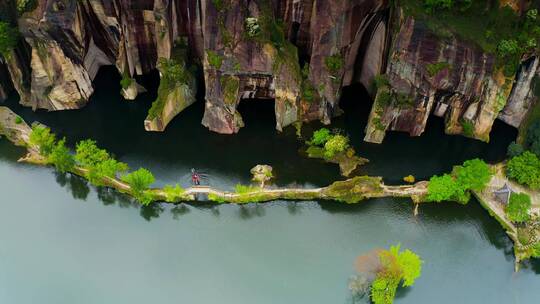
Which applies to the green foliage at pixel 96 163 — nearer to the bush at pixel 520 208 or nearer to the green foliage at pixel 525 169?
the bush at pixel 520 208

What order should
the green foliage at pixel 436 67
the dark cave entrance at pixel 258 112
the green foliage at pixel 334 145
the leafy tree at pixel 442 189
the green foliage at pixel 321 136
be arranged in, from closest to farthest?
the leafy tree at pixel 442 189 < the green foliage at pixel 436 67 < the green foliage at pixel 334 145 < the green foliage at pixel 321 136 < the dark cave entrance at pixel 258 112

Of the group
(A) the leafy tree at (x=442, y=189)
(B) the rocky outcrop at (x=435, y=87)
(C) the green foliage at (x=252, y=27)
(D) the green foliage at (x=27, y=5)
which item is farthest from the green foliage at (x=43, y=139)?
(A) the leafy tree at (x=442, y=189)

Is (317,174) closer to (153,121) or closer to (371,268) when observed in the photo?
(371,268)

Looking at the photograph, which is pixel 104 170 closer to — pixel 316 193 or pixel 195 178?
pixel 195 178

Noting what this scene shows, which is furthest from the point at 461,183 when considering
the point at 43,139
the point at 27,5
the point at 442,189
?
the point at 27,5

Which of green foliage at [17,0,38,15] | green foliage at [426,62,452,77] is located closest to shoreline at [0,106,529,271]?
green foliage at [426,62,452,77]

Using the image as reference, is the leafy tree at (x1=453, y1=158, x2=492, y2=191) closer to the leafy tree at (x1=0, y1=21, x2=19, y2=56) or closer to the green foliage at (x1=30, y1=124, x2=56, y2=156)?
the green foliage at (x1=30, y1=124, x2=56, y2=156)
